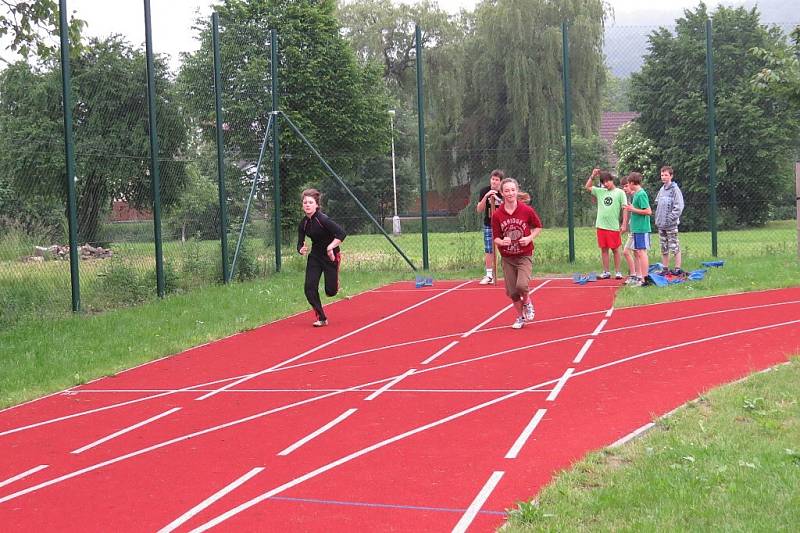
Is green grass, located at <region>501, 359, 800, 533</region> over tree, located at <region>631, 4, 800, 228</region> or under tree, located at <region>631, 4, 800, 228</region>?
under

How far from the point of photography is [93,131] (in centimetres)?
1444

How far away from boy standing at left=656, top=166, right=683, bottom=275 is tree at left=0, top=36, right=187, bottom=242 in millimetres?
7921

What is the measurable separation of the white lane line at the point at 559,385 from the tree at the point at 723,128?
1135 cm

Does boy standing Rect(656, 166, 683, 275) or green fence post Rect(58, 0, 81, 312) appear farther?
boy standing Rect(656, 166, 683, 275)

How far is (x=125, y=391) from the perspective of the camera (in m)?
8.85

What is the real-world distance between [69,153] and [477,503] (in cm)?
1022

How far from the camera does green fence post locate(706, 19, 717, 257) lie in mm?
18380

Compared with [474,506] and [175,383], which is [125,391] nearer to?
[175,383]

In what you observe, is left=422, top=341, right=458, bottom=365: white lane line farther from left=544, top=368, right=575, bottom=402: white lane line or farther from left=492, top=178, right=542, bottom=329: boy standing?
left=544, top=368, right=575, bottom=402: white lane line

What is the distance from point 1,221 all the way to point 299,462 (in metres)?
8.64

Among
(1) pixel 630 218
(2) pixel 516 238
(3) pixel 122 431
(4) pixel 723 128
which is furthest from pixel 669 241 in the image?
(3) pixel 122 431

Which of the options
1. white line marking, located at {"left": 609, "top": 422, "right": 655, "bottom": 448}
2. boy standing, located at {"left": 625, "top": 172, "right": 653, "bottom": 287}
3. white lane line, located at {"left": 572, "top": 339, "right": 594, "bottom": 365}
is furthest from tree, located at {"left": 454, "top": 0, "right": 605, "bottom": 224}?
white line marking, located at {"left": 609, "top": 422, "right": 655, "bottom": 448}

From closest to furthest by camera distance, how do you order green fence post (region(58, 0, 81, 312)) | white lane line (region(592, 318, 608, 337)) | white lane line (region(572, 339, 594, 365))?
white lane line (region(572, 339, 594, 365))
white lane line (region(592, 318, 608, 337))
green fence post (region(58, 0, 81, 312))

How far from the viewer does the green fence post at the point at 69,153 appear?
13516 millimetres
